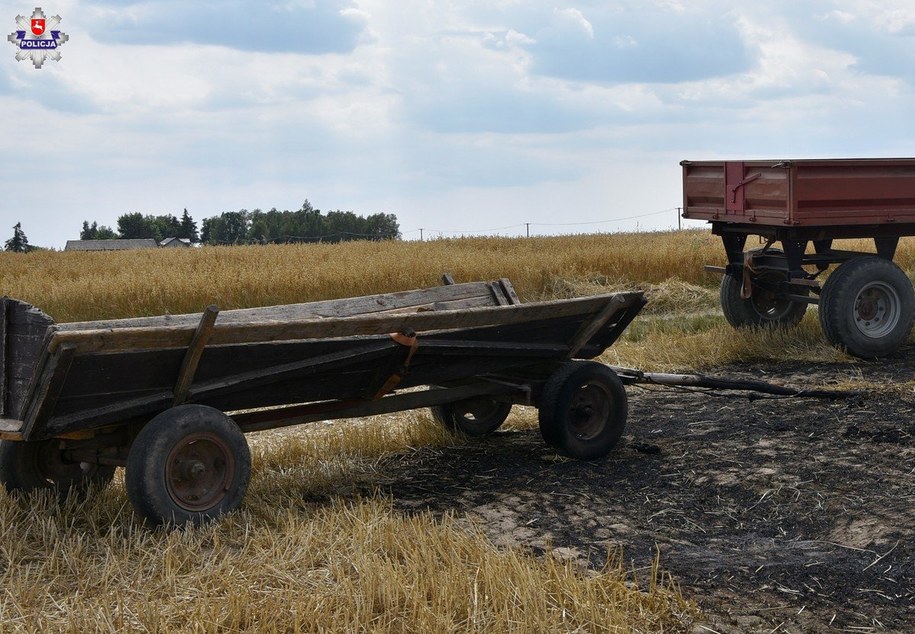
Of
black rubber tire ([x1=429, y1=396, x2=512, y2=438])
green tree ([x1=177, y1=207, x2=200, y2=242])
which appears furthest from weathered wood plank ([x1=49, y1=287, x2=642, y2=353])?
green tree ([x1=177, y1=207, x2=200, y2=242])

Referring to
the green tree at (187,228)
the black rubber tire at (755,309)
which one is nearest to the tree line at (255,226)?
the green tree at (187,228)

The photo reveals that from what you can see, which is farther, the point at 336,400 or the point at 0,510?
the point at 336,400

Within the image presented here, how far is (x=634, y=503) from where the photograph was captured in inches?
214

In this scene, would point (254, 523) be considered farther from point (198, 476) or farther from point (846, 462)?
point (846, 462)

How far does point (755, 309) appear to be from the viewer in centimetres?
1167

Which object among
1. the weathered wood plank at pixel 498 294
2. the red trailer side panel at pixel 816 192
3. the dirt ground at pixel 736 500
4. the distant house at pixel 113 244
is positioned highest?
the distant house at pixel 113 244

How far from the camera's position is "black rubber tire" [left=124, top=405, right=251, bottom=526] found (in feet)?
15.6

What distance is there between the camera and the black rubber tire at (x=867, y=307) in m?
10.2

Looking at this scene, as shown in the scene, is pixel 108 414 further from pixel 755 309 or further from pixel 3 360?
pixel 755 309

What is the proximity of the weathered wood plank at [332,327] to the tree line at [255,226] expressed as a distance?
126ft

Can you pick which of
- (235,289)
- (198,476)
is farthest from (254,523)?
(235,289)

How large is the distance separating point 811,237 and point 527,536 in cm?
657

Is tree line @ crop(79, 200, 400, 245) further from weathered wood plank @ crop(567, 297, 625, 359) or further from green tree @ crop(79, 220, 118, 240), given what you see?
weathered wood plank @ crop(567, 297, 625, 359)

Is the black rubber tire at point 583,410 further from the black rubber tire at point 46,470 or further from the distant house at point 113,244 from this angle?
the distant house at point 113,244
